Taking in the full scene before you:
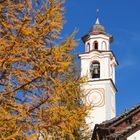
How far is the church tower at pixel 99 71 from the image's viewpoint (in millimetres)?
40750

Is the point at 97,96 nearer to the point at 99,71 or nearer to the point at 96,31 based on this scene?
the point at 99,71

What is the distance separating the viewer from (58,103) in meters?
8.41

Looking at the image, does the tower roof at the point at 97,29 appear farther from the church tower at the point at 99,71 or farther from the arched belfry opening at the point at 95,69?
the arched belfry opening at the point at 95,69

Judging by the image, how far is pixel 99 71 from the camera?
141 feet

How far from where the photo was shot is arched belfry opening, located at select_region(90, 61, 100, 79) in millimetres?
42656

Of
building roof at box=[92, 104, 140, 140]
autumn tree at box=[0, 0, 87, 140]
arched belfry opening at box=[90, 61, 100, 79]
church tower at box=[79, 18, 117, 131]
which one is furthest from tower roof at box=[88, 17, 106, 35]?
autumn tree at box=[0, 0, 87, 140]

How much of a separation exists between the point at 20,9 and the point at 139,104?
402 inches

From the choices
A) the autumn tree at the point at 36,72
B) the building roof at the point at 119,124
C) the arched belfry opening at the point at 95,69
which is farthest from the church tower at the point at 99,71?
the autumn tree at the point at 36,72

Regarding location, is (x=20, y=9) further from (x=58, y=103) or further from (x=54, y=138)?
(x=54, y=138)

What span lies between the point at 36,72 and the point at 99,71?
35032 millimetres

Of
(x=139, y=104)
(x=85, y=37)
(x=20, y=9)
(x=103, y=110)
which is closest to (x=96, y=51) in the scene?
(x=85, y=37)

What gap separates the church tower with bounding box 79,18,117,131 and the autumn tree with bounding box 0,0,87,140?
30645 mm

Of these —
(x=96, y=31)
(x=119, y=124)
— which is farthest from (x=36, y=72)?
(x=96, y=31)

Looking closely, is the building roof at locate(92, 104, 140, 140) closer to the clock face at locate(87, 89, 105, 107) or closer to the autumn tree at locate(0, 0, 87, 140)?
the autumn tree at locate(0, 0, 87, 140)
